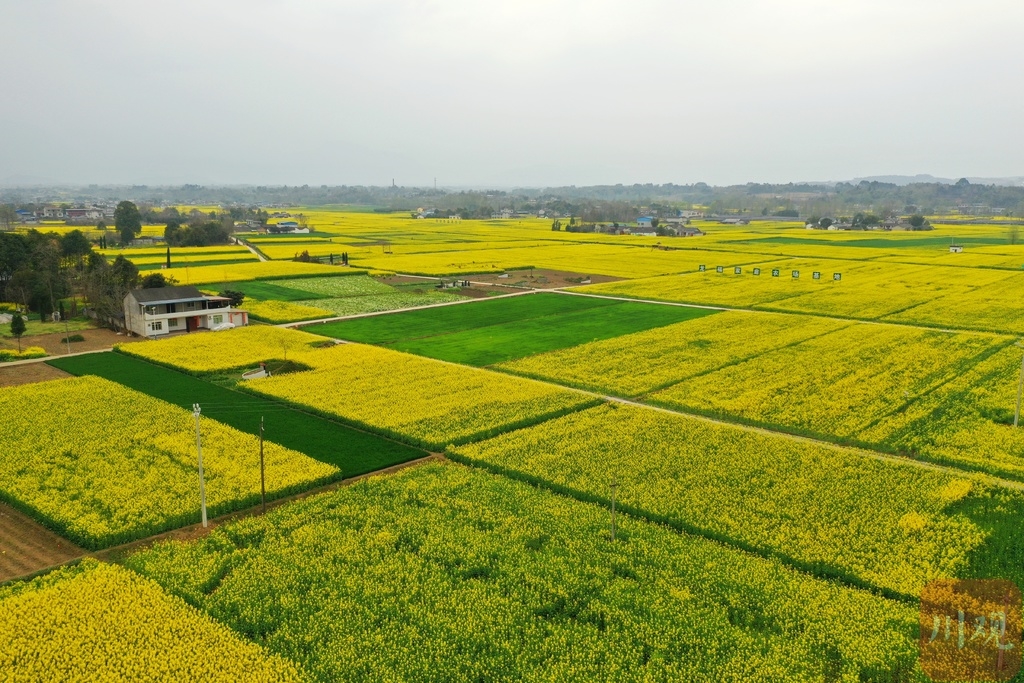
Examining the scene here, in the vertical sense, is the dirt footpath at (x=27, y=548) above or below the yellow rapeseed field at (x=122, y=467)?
below

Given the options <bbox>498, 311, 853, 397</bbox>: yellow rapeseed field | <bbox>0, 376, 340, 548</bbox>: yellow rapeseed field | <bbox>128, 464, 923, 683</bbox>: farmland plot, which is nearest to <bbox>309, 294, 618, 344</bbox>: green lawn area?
<bbox>498, 311, 853, 397</bbox>: yellow rapeseed field

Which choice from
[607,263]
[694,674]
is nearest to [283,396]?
[694,674]

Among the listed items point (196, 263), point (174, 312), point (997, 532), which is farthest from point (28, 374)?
point (196, 263)

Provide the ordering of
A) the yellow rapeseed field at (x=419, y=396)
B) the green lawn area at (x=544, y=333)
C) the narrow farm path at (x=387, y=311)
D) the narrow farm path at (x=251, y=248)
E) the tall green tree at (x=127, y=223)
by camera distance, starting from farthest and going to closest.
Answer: the tall green tree at (x=127, y=223) < the narrow farm path at (x=251, y=248) < the narrow farm path at (x=387, y=311) < the green lawn area at (x=544, y=333) < the yellow rapeseed field at (x=419, y=396)

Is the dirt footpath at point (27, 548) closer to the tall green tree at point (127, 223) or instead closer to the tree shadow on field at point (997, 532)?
the tree shadow on field at point (997, 532)

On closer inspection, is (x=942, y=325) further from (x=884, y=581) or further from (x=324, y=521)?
(x=324, y=521)

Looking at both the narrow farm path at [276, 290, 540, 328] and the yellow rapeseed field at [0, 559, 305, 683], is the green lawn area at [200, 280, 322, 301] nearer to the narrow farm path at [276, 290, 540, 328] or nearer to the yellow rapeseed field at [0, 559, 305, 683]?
the narrow farm path at [276, 290, 540, 328]

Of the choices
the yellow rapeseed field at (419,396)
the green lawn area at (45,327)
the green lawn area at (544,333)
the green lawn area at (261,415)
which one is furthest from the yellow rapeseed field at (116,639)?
the green lawn area at (45,327)
